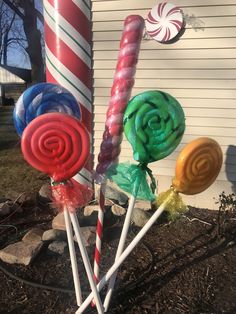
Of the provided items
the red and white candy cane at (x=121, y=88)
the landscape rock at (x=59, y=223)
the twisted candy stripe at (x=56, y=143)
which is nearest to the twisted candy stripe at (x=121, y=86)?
the red and white candy cane at (x=121, y=88)

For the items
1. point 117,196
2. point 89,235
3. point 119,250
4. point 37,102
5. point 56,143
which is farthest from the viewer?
point 117,196

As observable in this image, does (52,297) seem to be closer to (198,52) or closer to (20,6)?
(198,52)

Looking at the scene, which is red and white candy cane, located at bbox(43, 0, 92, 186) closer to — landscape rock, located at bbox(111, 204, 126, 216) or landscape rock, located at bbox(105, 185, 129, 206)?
landscape rock, located at bbox(105, 185, 129, 206)

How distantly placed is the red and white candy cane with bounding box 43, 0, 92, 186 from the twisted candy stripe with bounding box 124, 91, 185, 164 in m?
2.28

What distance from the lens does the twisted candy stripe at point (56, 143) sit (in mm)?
2047

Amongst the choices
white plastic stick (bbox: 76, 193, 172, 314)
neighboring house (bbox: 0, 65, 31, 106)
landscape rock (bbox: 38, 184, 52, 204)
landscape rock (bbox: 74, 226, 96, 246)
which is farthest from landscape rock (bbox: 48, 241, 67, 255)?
neighboring house (bbox: 0, 65, 31, 106)

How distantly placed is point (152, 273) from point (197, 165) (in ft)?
4.70

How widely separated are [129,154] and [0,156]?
3668 mm

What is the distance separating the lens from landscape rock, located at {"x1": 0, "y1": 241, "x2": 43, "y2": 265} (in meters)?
3.39

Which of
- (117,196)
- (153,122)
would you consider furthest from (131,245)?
(117,196)

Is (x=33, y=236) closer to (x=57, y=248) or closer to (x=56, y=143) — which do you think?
(x=57, y=248)

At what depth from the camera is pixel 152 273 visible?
3.28 meters

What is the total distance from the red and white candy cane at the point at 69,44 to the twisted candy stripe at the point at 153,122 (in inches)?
89.8

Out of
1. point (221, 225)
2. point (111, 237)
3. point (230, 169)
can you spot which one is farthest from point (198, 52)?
point (111, 237)
